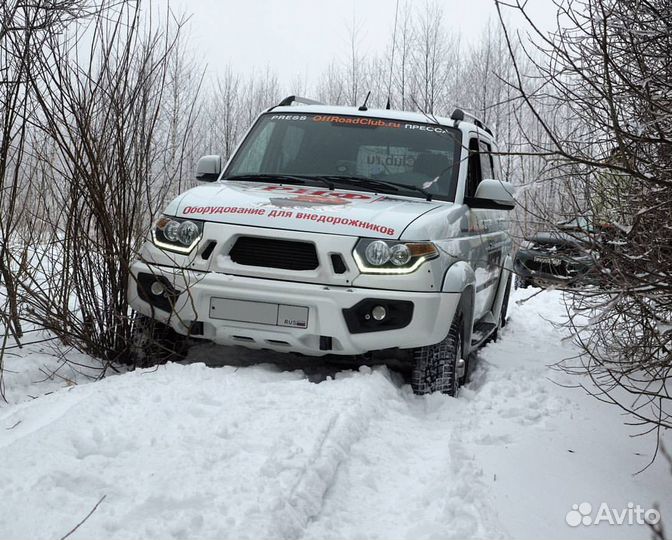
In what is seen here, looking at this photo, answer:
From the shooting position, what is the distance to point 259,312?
428 centimetres

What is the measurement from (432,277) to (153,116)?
2.16 meters

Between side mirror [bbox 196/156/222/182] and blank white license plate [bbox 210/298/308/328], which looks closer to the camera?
blank white license plate [bbox 210/298/308/328]

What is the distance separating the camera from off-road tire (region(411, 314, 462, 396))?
449 cm

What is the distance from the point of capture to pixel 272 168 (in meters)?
5.41

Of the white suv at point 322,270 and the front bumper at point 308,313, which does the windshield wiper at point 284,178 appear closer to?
the white suv at point 322,270

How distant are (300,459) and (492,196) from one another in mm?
2829

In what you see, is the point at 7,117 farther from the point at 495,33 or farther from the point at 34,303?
the point at 495,33

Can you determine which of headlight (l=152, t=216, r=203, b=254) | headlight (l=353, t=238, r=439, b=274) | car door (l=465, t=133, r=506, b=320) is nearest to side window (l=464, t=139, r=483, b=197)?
car door (l=465, t=133, r=506, b=320)

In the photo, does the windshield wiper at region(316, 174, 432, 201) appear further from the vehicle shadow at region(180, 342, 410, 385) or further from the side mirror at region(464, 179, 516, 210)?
the vehicle shadow at region(180, 342, 410, 385)

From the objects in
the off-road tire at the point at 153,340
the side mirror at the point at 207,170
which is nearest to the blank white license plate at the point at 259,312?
the off-road tire at the point at 153,340

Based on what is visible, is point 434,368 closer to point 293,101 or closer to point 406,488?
point 406,488

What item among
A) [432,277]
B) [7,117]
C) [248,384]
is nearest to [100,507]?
[248,384]

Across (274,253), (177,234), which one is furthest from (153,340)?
(274,253)

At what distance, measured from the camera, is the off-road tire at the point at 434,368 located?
14.7 ft
